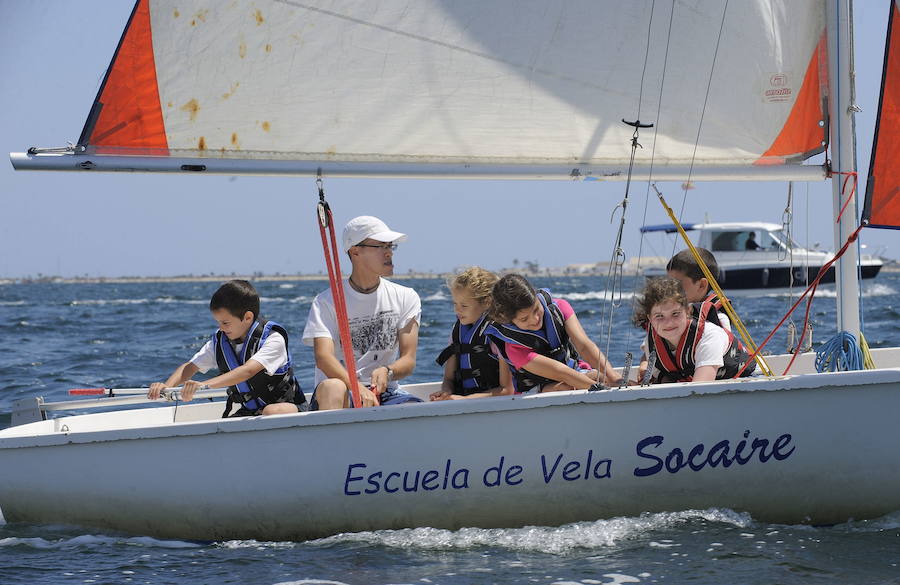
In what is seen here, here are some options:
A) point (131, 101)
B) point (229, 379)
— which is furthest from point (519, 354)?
point (131, 101)

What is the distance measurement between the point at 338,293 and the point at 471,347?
2.62 feet

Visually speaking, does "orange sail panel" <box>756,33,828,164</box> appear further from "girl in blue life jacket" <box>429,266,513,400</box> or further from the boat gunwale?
"girl in blue life jacket" <box>429,266,513,400</box>

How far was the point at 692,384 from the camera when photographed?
398cm

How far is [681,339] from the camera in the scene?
14.3 ft

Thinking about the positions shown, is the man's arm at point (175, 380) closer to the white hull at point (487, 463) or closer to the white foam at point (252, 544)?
the white hull at point (487, 463)

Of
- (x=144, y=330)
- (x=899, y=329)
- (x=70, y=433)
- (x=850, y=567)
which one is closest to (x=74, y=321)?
(x=144, y=330)

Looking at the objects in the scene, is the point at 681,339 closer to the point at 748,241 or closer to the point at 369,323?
the point at 369,323

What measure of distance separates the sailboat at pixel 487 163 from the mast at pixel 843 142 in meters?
0.01

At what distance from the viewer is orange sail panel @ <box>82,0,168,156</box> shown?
4.34 m

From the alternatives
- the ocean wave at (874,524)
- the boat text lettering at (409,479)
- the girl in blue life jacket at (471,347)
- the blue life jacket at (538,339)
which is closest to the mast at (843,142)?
the ocean wave at (874,524)

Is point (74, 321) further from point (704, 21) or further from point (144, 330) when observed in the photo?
point (704, 21)

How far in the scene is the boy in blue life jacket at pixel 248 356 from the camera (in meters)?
4.63

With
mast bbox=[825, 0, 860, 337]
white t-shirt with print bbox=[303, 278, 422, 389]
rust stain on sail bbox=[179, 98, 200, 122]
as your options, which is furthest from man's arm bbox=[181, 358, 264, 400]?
mast bbox=[825, 0, 860, 337]

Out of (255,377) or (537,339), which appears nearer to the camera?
(537,339)
